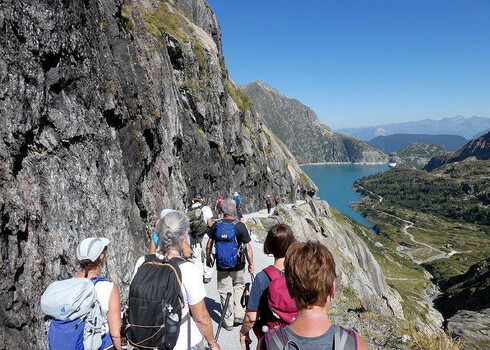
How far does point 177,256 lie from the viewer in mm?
4238

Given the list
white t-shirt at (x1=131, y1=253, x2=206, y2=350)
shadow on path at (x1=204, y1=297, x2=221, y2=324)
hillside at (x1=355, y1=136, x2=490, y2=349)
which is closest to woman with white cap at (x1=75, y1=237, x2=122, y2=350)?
white t-shirt at (x1=131, y1=253, x2=206, y2=350)

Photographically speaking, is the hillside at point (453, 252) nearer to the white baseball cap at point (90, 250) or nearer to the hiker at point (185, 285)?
the hiker at point (185, 285)

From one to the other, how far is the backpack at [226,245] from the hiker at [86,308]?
10.4 ft

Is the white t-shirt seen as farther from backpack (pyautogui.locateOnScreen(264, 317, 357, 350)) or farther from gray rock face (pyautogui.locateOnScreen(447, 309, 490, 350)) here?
gray rock face (pyautogui.locateOnScreen(447, 309, 490, 350))

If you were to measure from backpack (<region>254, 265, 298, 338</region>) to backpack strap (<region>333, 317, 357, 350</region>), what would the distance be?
120cm

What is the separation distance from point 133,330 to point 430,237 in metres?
182

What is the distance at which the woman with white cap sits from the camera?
159 inches

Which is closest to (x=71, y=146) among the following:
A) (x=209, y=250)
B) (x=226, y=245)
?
(x=209, y=250)

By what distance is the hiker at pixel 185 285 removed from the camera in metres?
4.03

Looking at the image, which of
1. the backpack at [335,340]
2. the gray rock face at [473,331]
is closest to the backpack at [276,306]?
the backpack at [335,340]

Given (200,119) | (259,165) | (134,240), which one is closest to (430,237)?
(259,165)

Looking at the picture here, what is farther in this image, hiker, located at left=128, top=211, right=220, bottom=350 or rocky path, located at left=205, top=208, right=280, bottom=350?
rocky path, located at left=205, top=208, right=280, bottom=350

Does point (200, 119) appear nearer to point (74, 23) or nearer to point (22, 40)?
point (74, 23)

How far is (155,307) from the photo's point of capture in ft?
12.6
